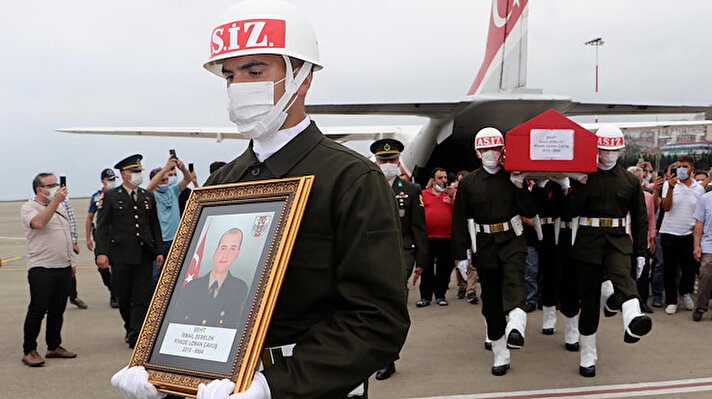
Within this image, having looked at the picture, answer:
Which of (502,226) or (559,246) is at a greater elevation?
(502,226)

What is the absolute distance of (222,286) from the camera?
1507 mm

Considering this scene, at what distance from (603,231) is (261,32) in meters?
4.54

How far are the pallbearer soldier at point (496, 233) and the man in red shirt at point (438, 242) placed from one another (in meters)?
2.71

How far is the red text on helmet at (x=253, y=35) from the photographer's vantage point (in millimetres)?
1581

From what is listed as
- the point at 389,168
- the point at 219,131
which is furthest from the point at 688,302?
the point at 219,131

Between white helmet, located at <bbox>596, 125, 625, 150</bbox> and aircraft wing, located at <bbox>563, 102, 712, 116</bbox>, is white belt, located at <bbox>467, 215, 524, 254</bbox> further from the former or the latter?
aircraft wing, located at <bbox>563, 102, 712, 116</bbox>

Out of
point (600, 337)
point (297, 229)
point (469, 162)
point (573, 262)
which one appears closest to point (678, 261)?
point (600, 337)

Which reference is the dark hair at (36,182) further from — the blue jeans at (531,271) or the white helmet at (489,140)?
the blue jeans at (531,271)

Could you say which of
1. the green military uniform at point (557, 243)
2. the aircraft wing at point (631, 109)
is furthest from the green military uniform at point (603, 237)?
the aircraft wing at point (631, 109)

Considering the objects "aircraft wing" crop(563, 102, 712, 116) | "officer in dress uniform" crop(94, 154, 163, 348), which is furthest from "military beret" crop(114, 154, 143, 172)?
"aircraft wing" crop(563, 102, 712, 116)

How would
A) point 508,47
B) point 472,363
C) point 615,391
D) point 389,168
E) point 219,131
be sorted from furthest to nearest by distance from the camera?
point 219,131
point 508,47
point 389,168
point 472,363
point 615,391

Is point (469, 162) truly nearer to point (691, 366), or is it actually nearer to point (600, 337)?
point (600, 337)

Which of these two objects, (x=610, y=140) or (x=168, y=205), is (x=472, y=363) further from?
(x=168, y=205)

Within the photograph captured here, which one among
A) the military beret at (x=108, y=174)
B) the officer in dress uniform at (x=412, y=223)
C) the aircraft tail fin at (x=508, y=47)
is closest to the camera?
the officer in dress uniform at (x=412, y=223)
